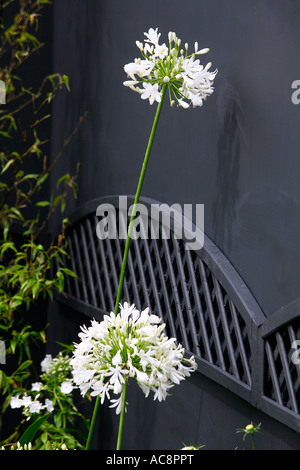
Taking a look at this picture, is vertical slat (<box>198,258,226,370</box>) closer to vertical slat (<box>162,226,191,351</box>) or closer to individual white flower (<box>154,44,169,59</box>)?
vertical slat (<box>162,226,191,351</box>)

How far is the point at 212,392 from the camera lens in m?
2.16

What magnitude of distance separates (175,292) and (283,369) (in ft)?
2.03

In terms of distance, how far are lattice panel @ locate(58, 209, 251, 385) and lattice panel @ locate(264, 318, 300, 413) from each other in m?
0.10

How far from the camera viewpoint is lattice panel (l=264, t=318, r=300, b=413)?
1748mm

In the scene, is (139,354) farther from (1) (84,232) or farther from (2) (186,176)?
(1) (84,232)

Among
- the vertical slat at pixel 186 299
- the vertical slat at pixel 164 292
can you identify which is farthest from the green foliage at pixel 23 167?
the vertical slat at pixel 186 299

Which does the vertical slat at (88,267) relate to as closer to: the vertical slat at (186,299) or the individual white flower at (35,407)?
the individual white flower at (35,407)

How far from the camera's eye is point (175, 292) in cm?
230

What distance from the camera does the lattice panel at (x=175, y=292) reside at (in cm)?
202

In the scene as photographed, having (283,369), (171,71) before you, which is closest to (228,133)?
(171,71)

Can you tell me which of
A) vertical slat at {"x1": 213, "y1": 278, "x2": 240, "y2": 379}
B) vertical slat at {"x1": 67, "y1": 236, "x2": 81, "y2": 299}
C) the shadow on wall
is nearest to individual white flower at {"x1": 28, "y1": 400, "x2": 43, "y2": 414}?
vertical slat at {"x1": 67, "y1": 236, "x2": 81, "y2": 299}

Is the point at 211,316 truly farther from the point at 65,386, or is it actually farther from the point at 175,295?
the point at 65,386

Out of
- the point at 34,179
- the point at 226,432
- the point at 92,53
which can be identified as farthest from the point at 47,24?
the point at 226,432

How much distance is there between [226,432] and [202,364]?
247mm
